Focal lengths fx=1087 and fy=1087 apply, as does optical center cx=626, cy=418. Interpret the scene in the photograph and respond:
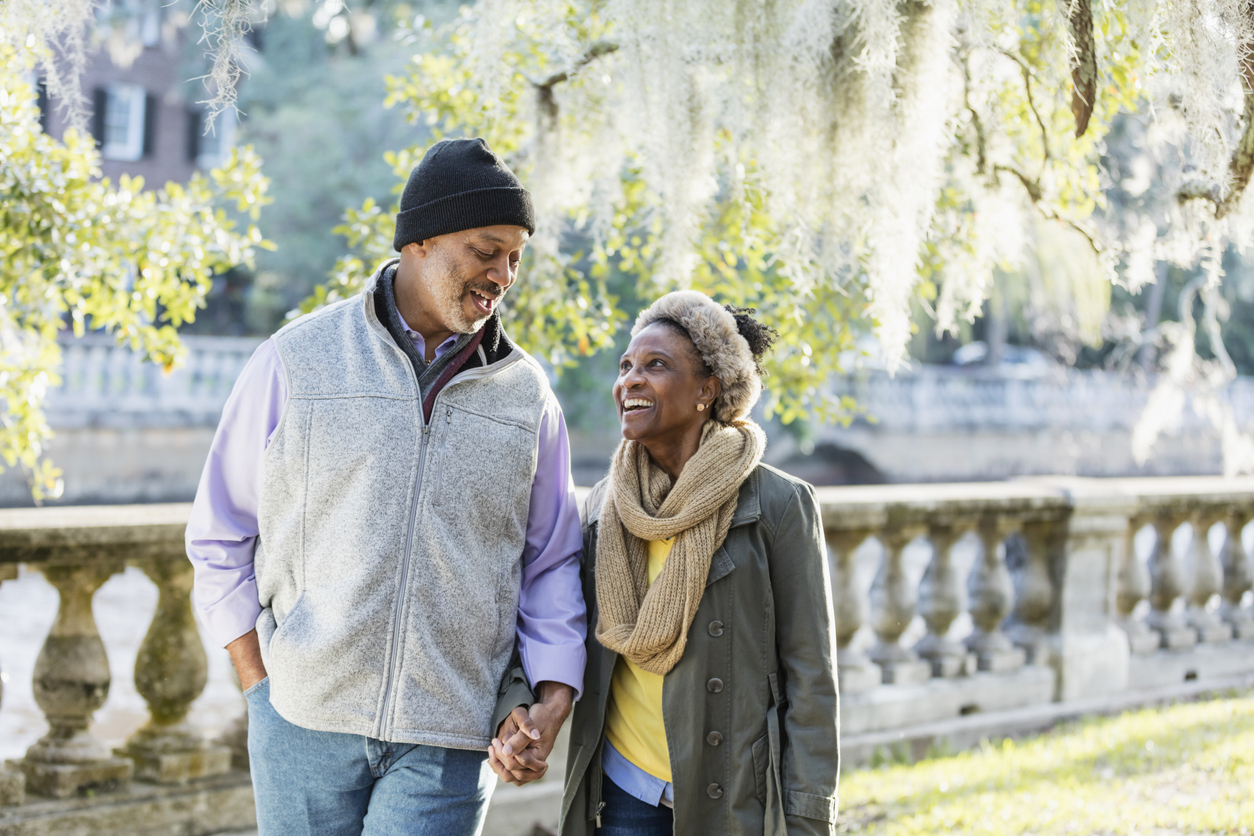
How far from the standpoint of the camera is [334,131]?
20625mm

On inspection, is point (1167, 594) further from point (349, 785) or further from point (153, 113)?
point (153, 113)

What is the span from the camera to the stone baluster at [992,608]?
5207 millimetres

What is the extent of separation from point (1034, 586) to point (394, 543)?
13.3 ft

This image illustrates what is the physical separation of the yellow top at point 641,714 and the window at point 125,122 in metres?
25.7

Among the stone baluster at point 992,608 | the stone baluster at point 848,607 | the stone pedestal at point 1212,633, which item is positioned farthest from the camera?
the stone pedestal at point 1212,633

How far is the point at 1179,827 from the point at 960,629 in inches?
234

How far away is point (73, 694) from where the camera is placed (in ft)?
11.0

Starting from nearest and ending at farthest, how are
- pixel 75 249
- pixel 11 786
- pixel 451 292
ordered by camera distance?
pixel 451 292 < pixel 11 786 < pixel 75 249

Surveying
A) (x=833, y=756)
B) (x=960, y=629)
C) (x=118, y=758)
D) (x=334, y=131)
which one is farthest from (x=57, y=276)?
(x=334, y=131)

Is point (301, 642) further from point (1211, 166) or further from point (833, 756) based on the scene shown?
point (1211, 166)

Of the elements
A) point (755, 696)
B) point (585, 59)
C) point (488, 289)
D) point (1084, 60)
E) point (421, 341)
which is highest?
point (585, 59)

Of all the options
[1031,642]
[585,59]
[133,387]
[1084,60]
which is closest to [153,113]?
[133,387]

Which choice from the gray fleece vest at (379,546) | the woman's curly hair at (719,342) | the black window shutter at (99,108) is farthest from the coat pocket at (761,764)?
the black window shutter at (99,108)

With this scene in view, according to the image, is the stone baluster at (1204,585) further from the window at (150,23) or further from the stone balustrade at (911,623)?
the window at (150,23)
